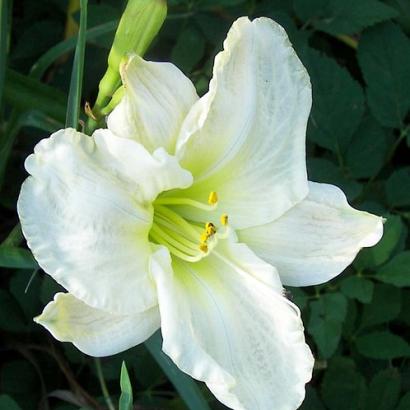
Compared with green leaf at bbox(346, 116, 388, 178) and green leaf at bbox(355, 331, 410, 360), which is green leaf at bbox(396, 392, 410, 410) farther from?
green leaf at bbox(346, 116, 388, 178)

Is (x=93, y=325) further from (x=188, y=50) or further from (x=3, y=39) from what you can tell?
(x=188, y=50)

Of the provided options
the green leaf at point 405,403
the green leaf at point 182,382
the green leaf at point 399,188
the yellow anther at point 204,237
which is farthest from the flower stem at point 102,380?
the green leaf at point 399,188

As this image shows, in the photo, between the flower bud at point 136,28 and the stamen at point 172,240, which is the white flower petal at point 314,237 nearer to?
the stamen at point 172,240

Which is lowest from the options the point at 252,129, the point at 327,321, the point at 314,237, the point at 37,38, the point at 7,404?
the point at 7,404

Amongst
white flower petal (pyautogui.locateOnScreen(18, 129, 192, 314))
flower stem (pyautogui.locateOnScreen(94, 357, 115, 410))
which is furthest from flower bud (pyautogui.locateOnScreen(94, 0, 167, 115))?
flower stem (pyautogui.locateOnScreen(94, 357, 115, 410))

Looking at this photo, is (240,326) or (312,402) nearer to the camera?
(240,326)

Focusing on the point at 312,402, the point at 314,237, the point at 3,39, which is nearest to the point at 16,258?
the point at 3,39
